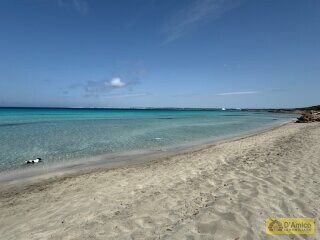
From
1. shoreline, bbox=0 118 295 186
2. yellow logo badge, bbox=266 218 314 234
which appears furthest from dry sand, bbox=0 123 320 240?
shoreline, bbox=0 118 295 186

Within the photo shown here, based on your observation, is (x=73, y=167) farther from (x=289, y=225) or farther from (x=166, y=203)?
(x=289, y=225)

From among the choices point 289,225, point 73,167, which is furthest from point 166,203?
point 73,167

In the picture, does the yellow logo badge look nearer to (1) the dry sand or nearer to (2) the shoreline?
(1) the dry sand

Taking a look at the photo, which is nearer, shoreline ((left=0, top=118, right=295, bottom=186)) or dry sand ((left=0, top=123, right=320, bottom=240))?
dry sand ((left=0, top=123, right=320, bottom=240))

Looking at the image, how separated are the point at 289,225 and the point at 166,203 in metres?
2.78

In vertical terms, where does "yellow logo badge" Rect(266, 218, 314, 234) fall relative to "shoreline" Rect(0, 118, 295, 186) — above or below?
above

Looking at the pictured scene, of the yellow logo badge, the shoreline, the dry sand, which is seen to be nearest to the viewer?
the yellow logo badge

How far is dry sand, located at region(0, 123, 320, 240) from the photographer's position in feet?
14.1

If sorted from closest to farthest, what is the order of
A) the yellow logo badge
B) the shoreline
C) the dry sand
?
1. the yellow logo badge
2. the dry sand
3. the shoreline

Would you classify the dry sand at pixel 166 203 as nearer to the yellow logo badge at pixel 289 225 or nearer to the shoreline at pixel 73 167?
the yellow logo badge at pixel 289 225

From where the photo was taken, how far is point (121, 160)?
1177 cm

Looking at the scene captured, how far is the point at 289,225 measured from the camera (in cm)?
434

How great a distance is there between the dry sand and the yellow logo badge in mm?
149

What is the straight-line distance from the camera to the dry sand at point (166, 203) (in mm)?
4289
